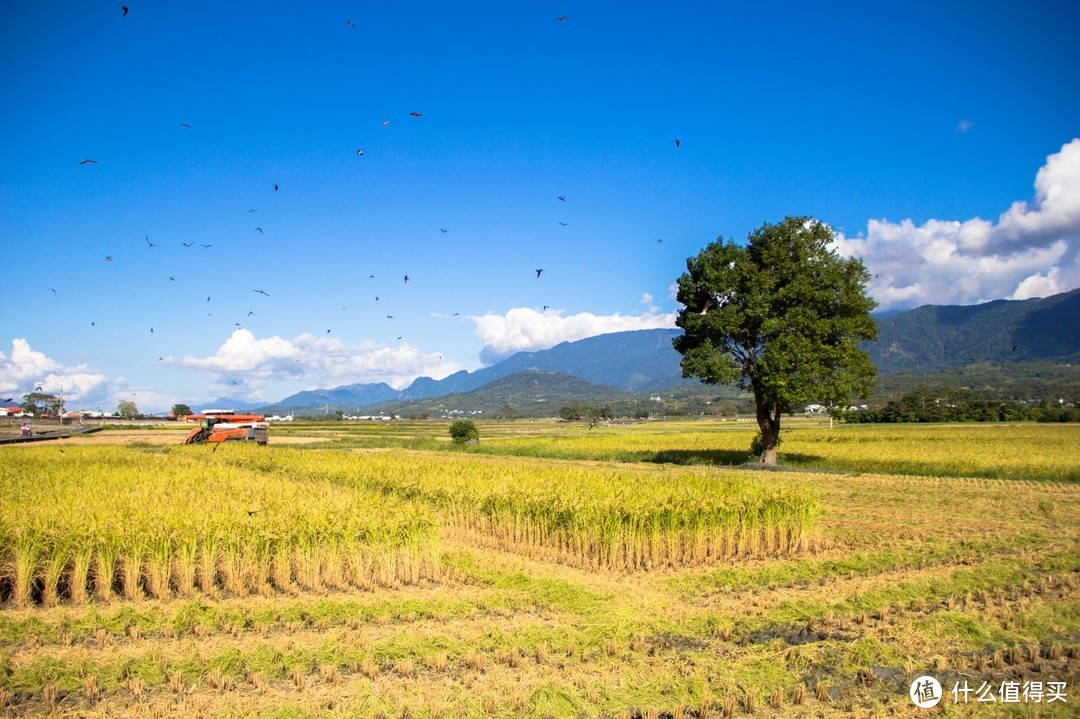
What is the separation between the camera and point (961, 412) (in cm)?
9038

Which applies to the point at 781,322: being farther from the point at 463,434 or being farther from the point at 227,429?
the point at 227,429

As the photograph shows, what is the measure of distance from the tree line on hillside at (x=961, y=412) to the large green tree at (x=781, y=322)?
48589 mm

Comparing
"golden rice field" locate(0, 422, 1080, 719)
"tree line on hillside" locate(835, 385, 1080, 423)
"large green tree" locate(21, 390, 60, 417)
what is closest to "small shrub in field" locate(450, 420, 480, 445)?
"golden rice field" locate(0, 422, 1080, 719)

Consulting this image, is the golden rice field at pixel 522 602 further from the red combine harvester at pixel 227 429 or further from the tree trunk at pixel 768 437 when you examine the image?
the red combine harvester at pixel 227 429

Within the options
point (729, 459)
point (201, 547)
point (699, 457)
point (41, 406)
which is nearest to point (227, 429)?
point (699, 457)

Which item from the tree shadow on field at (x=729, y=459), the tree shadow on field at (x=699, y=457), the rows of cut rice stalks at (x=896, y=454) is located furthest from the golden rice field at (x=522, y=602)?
the tree shadow on field at (x=699, y=457)

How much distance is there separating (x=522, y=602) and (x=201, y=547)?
261 inches

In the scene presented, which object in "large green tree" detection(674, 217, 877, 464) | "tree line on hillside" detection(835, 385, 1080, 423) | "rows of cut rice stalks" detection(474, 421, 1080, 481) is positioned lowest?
"tree line on hillside" detection(835, 385, 1080, 423)

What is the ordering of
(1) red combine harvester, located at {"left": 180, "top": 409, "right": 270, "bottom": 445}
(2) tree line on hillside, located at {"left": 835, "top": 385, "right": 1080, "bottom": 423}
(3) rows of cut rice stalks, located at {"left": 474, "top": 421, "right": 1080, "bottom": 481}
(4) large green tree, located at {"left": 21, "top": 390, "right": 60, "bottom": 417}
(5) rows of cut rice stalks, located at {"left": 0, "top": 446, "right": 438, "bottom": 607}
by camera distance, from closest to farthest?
1. (5) rows of cut rice stalks, located at {"left": 0, "top": 446, "right": 438, "bottom": 607}
2. (3) rows of cut rice stalks, located at {"left": 474, "top": 421, "right": 1080, "bottom": 481}
3. (1) red combine harvester, located at {"left": 180, "top": 409, "right": 270, "bottom": 445}
4. (2) tree line on hillside, located at {"left": 835, "top": 385, "right": 1080, "bottom": 423}
5. (4) large green tree, located at {"left": 21, "top": 390, "right": 60, "bottom": 417}

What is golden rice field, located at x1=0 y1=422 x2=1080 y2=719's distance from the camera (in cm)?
804

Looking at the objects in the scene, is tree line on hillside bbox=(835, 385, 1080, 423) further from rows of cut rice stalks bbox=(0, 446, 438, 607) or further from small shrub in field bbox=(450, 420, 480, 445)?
rows of cut rice stalks bbox=(0, 446, 438, 607)

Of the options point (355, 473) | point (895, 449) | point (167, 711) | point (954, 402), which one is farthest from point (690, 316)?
point (954, 402)

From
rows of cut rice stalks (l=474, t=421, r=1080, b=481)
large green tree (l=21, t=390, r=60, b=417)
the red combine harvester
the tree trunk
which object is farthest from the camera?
large green tree (l=21, t=390, r=60, b=417)

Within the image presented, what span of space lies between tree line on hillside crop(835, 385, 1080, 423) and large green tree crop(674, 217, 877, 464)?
48.6 metres
